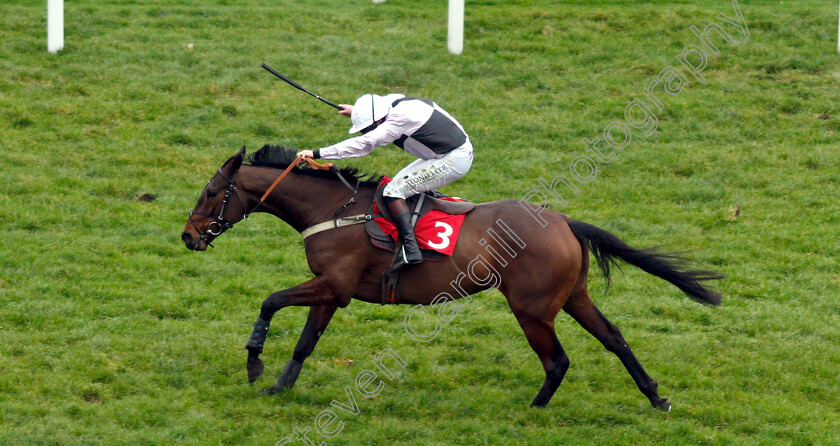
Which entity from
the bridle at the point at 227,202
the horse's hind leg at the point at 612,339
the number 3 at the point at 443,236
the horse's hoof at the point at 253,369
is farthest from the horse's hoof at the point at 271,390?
the horse's hind leg at the point at 612,339

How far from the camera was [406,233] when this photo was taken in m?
6.48

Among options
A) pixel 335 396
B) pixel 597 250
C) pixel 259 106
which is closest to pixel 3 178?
pixel 259 106

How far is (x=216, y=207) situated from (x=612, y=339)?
10.8 feet

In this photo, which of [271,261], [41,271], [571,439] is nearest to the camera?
[571,439]

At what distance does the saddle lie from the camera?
21.5 feet

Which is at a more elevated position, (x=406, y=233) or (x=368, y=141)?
(x=368, y=141)

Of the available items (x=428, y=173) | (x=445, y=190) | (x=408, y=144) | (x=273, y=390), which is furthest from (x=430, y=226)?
(x=445, y=190)

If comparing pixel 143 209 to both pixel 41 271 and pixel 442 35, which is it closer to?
pixel 41 271

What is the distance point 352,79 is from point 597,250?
23.5 ft

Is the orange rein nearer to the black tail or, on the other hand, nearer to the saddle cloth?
the saddle cloth

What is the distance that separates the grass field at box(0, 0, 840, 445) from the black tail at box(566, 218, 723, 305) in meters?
0.83

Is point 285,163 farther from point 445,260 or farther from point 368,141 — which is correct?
point 445,260

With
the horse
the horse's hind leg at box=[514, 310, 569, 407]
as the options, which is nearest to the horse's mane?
→ the horse

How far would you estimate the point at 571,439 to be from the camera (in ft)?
20.2
